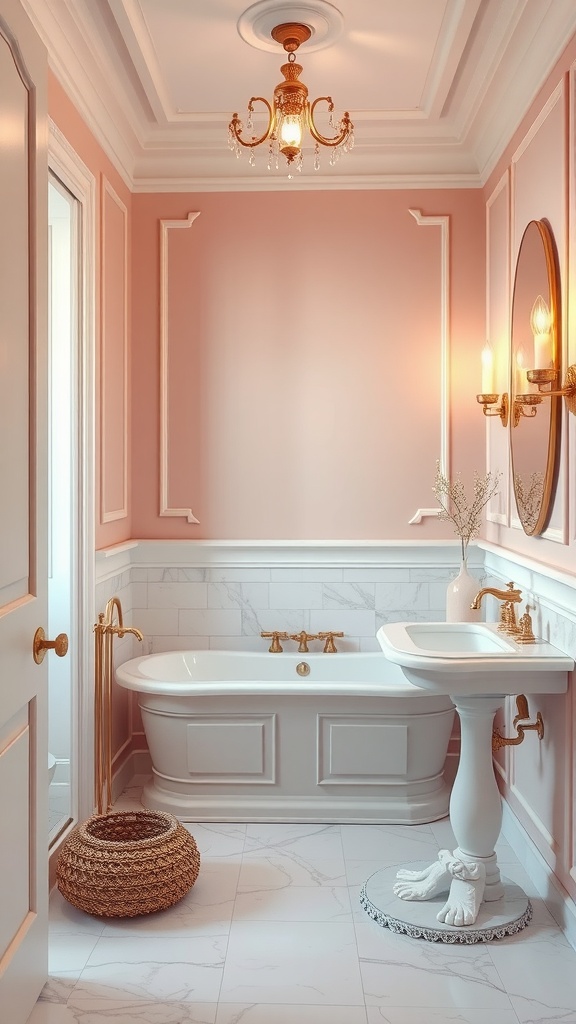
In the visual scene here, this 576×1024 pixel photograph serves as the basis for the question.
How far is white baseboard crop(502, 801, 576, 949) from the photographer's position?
2.55 m

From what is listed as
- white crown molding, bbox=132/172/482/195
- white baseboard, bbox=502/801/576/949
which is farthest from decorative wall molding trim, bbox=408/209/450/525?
white baseboard, bbox=502/801/576/949

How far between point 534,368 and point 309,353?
4.44 ft

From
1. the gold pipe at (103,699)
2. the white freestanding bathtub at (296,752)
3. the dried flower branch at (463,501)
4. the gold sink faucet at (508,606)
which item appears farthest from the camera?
the dried flower branch at (463,501)

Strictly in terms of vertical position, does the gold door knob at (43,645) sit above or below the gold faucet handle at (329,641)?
above

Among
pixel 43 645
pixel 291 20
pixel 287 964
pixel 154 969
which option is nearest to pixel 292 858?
pixel 287 964

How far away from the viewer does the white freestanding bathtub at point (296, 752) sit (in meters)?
3.44

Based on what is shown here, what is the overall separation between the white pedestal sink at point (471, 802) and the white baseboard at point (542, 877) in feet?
0.30

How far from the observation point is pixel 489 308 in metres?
3.92

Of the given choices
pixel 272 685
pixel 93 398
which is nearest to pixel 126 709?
pixel 272 685

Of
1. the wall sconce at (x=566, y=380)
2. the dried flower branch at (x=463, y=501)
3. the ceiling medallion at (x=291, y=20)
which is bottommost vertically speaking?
the dried flower branch at (x=463, y=501)

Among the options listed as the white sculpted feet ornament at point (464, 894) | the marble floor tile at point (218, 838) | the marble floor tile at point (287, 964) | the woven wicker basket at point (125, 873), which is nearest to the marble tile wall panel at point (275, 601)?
the marble floor tile at point (218, 838)

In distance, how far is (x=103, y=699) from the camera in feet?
11.2

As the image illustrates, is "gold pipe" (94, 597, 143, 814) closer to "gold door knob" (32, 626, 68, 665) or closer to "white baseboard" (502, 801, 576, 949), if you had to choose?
"gold door knob" (32, 626, 68, 665)

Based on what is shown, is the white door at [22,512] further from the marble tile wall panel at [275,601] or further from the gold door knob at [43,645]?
the marble tile wall panel at [275,601]
